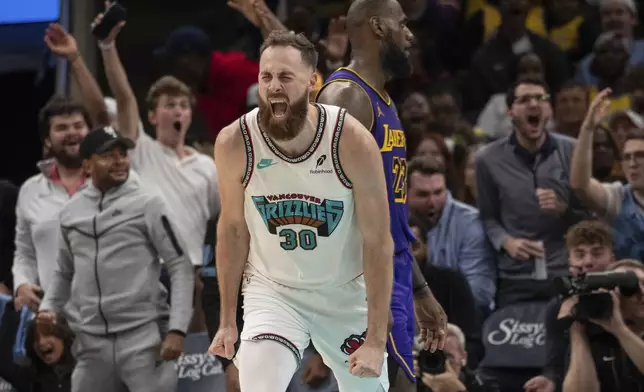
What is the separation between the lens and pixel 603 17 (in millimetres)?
9711

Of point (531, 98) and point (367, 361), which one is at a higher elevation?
point (531, 98)

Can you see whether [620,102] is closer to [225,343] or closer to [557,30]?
[557,30]

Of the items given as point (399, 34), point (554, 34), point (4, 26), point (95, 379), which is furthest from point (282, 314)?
point (554, 34)

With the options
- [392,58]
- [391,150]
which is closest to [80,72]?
[392,58]

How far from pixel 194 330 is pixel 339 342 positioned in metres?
2.94

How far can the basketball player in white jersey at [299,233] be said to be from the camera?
4266 millimetres

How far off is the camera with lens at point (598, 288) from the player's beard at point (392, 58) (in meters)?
1.65

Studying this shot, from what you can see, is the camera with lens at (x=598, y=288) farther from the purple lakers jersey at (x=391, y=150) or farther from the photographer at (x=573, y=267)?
the purple lakers jersey at (x=391, y=150)

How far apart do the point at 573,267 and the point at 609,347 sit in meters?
0.50

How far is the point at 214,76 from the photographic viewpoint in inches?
355

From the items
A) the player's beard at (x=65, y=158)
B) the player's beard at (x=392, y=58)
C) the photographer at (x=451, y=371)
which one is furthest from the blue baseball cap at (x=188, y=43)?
the player's beard at (x=392, y=58)

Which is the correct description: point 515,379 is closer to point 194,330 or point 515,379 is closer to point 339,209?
point 194,330

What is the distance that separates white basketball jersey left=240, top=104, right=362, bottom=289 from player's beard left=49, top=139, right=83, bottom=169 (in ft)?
10.1

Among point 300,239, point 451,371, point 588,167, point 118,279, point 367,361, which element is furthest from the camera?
point 588,167
